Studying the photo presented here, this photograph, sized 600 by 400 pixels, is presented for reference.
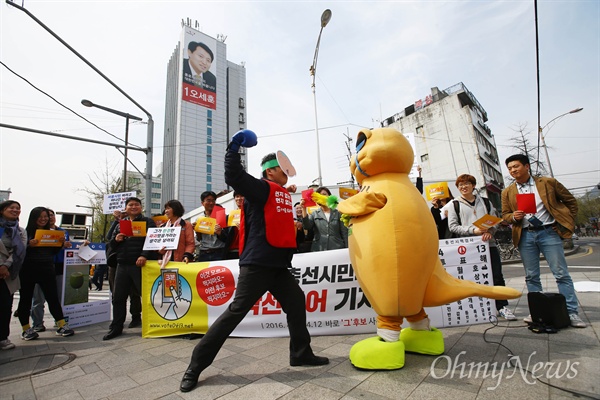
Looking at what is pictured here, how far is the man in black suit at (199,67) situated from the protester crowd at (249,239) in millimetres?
55758

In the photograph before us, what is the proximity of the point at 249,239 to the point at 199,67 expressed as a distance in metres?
61.0

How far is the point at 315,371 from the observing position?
242cm

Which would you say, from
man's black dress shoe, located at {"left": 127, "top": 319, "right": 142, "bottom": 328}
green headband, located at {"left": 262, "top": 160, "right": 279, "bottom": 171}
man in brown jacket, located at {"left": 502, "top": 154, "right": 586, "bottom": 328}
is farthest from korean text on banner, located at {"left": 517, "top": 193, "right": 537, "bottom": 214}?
man's black dress shoe, located at {"left": 127, "top": 319, "right": 142, "bottom": 328}

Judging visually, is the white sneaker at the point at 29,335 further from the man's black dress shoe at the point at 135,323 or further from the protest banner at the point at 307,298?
the protest banner at the point at 307,298

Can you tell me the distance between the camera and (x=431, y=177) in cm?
3133

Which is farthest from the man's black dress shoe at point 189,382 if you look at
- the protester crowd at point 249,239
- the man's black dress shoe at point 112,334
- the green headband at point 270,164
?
the man's black dress shoe at point 112,334

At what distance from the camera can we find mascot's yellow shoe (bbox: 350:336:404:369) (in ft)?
7.58

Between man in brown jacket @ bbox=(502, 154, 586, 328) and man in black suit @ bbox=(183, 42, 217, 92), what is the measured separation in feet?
191

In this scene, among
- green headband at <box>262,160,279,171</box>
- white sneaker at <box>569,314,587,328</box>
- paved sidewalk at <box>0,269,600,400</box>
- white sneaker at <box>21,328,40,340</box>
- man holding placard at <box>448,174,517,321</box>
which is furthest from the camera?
white sneaker at <box>21,328,40,340</box>

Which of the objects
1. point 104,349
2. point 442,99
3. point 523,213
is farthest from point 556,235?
point 442,99

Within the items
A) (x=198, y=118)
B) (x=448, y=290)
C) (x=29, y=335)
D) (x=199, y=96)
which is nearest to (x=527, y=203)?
(x=448, y=290)

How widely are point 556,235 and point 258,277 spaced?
11.4ft

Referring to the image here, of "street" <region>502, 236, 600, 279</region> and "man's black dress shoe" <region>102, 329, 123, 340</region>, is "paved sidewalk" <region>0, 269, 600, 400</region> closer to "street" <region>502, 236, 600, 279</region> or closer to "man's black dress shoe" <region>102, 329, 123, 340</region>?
"man's black dress shoe" <region>102, 329, 123, 340</region>

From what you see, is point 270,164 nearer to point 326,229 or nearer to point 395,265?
point 395,265
